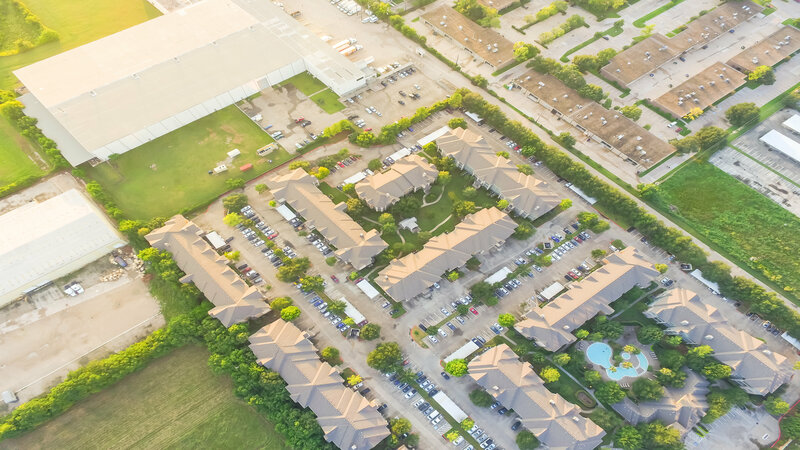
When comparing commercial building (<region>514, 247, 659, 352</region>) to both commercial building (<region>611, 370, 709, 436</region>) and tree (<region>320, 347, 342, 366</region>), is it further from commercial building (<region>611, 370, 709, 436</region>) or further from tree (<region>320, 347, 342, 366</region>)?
tree (<region>320, 347, 342, 366</region>)

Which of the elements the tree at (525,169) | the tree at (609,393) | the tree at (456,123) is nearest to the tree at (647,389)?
the tree at (609,393)

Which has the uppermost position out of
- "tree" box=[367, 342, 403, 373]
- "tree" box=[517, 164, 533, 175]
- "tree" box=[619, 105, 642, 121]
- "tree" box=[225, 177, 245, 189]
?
"tree" box=[619, 105, 642, 121]

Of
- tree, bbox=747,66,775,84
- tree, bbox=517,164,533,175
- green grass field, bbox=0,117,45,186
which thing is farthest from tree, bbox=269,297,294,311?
tree, bbox=747,66,775,84

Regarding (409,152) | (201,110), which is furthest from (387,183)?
(201,110)

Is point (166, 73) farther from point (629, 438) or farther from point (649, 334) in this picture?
point (629, 438)

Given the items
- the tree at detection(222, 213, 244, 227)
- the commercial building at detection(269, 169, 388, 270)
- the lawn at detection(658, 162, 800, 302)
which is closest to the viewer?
the commercial building at detection(269, 169, 388, 270)

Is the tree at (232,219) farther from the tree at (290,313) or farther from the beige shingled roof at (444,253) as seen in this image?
the beige shingled roof at (444,253)

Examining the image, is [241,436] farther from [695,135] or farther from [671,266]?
[695,135]
